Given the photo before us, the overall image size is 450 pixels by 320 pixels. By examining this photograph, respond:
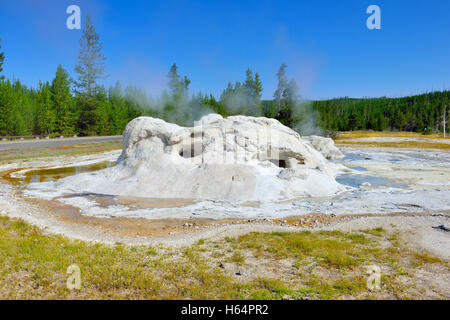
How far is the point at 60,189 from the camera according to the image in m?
13.8

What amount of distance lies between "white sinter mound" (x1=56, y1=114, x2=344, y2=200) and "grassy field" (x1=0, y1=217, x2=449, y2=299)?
5463 millimetres

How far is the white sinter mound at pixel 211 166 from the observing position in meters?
13.2

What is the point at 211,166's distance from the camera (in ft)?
47.0

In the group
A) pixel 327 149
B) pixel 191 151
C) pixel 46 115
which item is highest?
pixel 46 115

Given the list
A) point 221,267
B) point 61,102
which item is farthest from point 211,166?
point 61,102

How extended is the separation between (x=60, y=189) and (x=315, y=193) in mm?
12192

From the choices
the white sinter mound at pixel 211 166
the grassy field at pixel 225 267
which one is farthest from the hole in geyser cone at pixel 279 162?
the grassy field at pixel 225 267

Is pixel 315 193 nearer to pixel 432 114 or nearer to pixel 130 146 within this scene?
pixel 130 146

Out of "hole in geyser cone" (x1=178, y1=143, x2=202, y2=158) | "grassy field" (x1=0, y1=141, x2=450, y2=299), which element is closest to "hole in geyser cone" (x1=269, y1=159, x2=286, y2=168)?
"hole in geyser cone" (x1=178, y1=143, x2=202, y2=158)

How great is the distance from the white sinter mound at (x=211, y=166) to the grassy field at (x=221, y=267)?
546 cm

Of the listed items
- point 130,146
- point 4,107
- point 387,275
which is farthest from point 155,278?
point 4,107

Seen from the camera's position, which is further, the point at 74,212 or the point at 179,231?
the point at 74,212

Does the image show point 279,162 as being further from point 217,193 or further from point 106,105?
point 106,105

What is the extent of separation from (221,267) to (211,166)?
8592 millimetres
